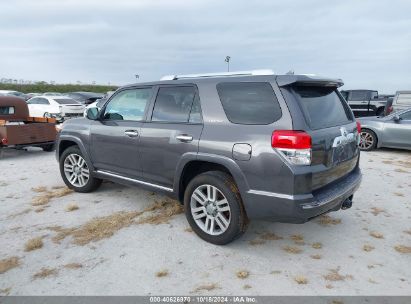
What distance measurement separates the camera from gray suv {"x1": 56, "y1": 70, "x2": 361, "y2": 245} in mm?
3070

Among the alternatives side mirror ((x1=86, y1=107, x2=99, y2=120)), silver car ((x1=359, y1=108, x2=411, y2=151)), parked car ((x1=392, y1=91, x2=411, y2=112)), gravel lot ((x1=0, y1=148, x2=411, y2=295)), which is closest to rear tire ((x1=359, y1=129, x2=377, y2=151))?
silver car ((x1=359, y1=108, x2=411, y2=151))

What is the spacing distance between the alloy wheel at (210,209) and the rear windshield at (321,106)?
47.4 inches

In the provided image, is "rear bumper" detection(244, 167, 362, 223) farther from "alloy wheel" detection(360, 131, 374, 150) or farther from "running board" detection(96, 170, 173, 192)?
"alloy wheel" detection(360, 131, 374, 150)

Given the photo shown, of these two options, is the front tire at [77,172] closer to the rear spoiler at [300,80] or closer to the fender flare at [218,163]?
the fender flare at [218,163]

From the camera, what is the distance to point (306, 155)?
9.91 ft

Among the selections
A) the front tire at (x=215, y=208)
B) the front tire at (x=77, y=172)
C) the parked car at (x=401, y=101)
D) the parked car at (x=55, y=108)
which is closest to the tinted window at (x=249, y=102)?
the front tire at (x=215, y=208)

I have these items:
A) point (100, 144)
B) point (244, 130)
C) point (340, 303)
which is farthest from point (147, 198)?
point (340, 303)

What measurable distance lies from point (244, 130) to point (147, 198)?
2461mm

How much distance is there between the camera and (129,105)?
4.61m

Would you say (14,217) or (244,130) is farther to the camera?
(14,217)

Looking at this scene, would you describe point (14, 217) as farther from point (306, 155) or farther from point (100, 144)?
point (306, 155)

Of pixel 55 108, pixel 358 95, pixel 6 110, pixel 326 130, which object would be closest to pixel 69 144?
pixel 326 130

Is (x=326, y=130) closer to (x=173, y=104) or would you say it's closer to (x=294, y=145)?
(x=294, y=145)

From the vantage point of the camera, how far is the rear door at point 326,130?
3145 mm
